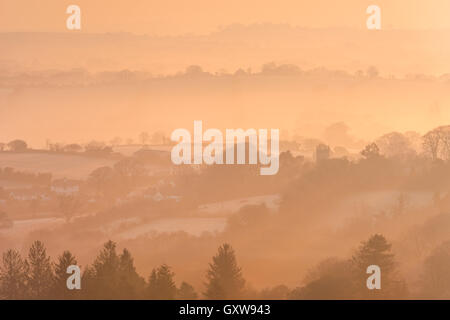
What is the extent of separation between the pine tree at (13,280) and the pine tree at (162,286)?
606 cm

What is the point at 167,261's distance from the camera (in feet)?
118

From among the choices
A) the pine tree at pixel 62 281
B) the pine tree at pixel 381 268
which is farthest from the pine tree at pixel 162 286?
the pine tree at pixel 381 268

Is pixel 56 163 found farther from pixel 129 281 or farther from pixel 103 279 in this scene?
pixel 129 281

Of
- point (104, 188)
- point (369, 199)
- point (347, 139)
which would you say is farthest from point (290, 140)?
point (104, 188)

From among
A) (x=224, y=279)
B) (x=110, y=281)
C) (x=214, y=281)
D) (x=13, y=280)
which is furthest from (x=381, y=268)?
(x=13, y=280)

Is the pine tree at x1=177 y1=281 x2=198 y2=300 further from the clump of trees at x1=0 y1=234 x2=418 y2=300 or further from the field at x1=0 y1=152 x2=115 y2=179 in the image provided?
the field at x1=0 y1=152 x2=115 y2=179

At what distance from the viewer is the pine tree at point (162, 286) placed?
30953mm

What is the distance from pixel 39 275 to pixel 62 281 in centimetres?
144

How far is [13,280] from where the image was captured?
32250mm

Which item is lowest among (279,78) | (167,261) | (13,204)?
(167,261)

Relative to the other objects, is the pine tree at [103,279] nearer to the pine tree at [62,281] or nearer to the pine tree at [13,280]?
the pine tree at [62,281]
